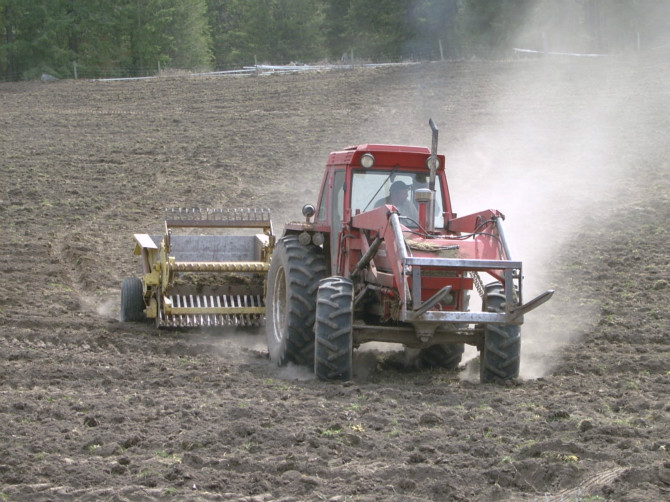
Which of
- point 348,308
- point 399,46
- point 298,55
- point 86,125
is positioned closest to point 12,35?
point 298,55

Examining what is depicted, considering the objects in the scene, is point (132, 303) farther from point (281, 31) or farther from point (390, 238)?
point (281, 31)

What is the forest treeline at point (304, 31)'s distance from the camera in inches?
1569

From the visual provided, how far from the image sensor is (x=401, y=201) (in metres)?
9.61

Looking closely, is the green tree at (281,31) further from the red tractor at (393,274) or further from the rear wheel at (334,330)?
the rear wheel at (334,330)

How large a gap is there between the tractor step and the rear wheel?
307 centimetres

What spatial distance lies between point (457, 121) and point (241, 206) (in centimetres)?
765

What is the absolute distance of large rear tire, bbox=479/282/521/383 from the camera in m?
8.73

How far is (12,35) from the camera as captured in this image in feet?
153

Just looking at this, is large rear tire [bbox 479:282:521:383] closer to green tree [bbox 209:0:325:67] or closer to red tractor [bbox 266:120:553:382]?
red tractor [bbox 266:120:553:382]

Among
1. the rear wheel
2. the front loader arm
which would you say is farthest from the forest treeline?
the rear wheel

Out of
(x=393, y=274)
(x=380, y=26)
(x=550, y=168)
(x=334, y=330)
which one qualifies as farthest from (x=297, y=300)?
(x=380, y=26)

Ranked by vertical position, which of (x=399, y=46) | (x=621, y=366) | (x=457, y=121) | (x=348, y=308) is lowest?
(x=621, y=366)

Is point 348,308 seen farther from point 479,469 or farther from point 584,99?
point 584,99

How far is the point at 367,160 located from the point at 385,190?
0.36 m
